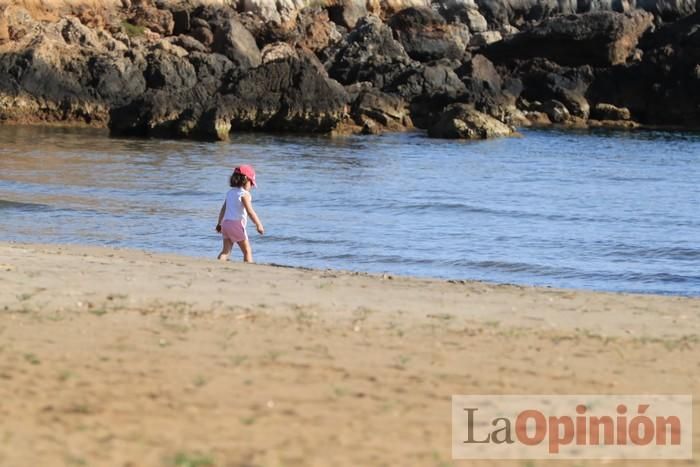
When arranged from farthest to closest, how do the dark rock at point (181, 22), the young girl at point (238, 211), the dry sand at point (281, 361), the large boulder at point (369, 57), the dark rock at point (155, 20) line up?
1. the dark rock at point (181, 22)
2. the dark rock at point (155, 20)
3. the large boulder at point (369, 57)
4. the young girl at point (238, 211)
5. the dry sand at point (281, 361)

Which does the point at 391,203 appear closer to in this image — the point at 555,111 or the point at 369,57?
the point at 555,111

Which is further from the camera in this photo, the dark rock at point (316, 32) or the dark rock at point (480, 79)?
the dark rock at point (316, 32)

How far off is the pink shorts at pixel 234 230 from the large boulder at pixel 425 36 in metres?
43.6

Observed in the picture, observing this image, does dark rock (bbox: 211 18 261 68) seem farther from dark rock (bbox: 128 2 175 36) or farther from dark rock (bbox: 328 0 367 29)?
dark rock (bbox: 328 0 367 29)

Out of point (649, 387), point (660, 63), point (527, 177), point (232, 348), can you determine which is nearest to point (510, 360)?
point (649, 387)

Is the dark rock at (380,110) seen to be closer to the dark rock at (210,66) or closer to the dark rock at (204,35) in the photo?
the dark rock at (210,66)

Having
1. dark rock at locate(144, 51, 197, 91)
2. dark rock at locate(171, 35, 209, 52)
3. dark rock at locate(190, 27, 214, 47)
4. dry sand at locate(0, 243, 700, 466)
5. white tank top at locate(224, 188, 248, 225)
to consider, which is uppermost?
dark rock at locate(190, 27, 214, 47)

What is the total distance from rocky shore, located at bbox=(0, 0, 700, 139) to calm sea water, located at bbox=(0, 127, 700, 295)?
2.09 m

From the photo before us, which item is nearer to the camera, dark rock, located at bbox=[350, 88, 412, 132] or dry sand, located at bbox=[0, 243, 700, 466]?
dry sand, located at bbox=[0, 243, 700, 466]

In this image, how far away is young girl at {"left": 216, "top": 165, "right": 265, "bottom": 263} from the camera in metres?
12.4

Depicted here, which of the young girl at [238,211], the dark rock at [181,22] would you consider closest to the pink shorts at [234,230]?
the young girl at [238,211]

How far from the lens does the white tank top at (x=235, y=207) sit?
12484 millimetres

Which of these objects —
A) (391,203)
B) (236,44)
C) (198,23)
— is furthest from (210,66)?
(391,203)

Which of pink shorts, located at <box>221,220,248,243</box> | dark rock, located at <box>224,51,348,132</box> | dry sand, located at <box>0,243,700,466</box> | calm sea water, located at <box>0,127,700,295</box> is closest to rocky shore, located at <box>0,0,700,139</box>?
dark rock, located at <box>224,51,348,132</box>
